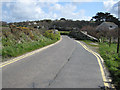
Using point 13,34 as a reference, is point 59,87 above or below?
below

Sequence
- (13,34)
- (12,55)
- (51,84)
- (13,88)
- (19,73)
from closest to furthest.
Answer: (13,88) → (51,84) → (19,73) → (12,55) → (13,34)

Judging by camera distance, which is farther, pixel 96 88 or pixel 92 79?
pixel 92 79

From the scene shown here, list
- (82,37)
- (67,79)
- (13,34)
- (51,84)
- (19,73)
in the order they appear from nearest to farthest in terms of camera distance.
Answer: (51,84) → (67,79) → (19,73) → (13,34) → (82,37)

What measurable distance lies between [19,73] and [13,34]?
10.3m

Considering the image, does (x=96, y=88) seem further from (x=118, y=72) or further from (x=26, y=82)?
(x=26, y=82)

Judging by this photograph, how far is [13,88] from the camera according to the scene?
4.69m

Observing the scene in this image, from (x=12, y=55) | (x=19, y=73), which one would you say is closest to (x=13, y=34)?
(x=12, y=55)

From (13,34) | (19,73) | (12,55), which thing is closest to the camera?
(19,73)

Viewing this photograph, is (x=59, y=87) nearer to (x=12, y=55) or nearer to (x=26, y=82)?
(x=26, y=82)

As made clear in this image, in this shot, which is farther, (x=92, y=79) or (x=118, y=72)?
(x=118, y=72)

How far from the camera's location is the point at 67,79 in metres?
5.68

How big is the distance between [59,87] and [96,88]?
1371 millimetres

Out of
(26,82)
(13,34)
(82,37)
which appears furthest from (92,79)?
(82,37)

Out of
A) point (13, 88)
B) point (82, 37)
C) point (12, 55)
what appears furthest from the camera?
point (82, 37)
